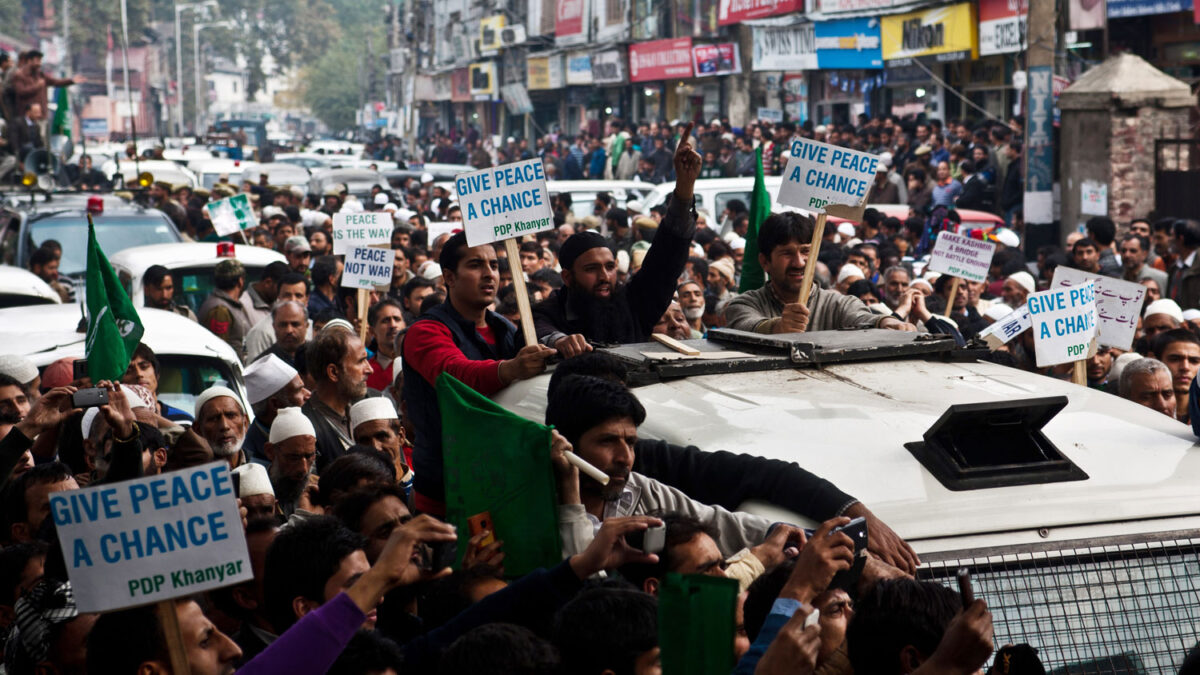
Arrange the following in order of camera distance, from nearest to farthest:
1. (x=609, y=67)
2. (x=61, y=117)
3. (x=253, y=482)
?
(x=253, y=482), (x=61, y=117), (x=609, y=67)

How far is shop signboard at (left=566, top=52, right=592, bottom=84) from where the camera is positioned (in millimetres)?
43938

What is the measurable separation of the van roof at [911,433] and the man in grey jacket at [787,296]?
1.22 m

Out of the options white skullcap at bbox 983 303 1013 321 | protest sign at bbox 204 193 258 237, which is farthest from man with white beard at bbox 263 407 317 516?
protest sign at bbox 204 193 258 237

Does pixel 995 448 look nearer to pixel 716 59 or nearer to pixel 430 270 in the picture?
pixel 430 270

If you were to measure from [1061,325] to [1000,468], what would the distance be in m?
3.19

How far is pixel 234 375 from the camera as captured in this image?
9133mm

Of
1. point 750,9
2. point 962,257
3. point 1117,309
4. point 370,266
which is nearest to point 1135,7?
point 962,257

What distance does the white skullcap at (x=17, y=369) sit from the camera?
7.06m

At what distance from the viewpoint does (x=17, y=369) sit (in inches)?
281

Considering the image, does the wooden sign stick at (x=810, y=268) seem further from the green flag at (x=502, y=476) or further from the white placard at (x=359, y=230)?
the white placard at (x=359, y=230)

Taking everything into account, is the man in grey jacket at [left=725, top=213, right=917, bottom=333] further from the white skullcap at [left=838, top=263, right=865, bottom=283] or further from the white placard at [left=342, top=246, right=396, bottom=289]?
the white skullcap at [left=838, top=263, right=865, bottom=283]

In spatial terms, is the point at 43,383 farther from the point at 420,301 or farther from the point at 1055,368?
the point at 1055,368

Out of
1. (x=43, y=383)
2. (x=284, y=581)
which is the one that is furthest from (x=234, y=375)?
(x=284, y=581)

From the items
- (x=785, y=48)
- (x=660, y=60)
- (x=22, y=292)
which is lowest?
(x=22, y=292)
